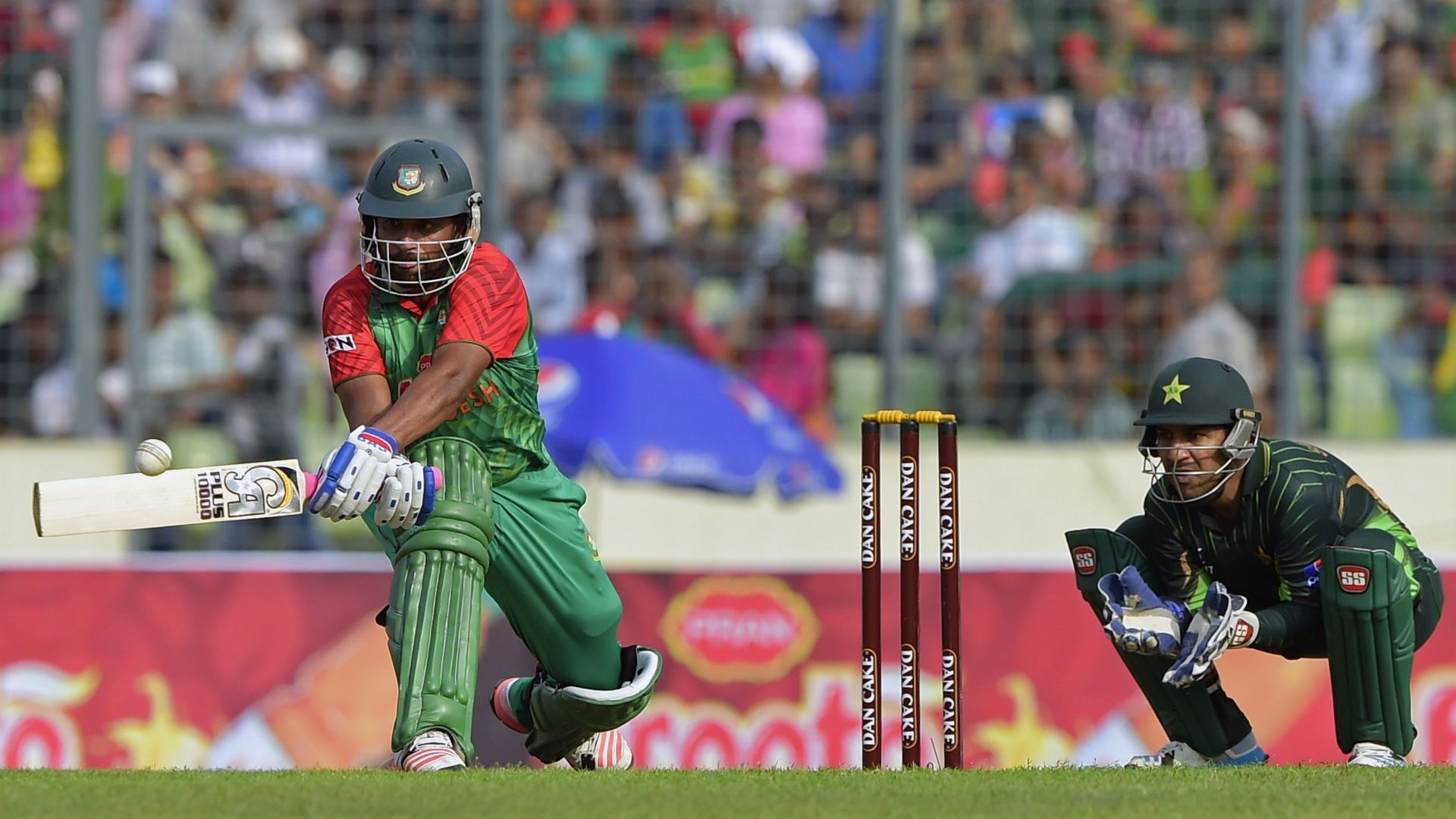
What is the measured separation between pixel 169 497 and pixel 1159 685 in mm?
2880

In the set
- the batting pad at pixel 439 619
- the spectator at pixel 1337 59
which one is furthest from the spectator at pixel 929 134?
the batting pad at pixel 439 619

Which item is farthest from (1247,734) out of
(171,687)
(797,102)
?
(797,102)

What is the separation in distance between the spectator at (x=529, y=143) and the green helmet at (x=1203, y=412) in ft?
18.1

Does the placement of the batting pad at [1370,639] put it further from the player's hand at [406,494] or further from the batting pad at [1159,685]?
the player's hand at [406,494]

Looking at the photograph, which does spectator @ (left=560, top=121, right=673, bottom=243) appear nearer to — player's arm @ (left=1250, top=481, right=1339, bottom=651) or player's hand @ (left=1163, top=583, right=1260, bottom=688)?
player's arm @ (left=1250, top=481, right=1339, bottom=651)

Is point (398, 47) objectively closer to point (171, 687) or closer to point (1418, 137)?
point (171, 687)

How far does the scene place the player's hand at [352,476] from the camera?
5.41 m

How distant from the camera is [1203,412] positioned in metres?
6.14

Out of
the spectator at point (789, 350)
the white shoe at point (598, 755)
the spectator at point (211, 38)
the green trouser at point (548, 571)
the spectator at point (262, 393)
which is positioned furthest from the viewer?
the spectator at point (211, 38)

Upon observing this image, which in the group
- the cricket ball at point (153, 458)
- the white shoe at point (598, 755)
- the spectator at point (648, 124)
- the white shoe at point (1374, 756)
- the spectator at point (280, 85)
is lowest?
the white shoe at point (598, 755)

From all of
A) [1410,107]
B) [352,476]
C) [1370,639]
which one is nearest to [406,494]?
[352,476]

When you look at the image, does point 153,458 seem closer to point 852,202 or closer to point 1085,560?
point 1085,560

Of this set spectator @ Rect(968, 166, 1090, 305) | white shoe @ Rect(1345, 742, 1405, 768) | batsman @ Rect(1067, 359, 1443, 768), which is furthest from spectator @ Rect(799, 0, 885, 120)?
white shoe @ Rect(1345, 742, 1405, 768)

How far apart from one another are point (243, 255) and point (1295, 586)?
6.57 meters
